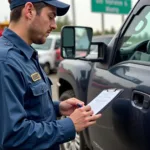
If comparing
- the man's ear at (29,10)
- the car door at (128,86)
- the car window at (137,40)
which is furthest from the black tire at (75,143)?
the man's ear at (29,10)

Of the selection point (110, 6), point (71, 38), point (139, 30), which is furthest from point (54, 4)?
point (110, 6)

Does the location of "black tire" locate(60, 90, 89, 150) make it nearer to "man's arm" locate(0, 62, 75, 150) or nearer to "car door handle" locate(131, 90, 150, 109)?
"car door handle" locate(131, 90, 150, 109)

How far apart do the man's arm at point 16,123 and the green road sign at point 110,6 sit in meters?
12.9

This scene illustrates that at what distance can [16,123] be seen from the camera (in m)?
1.62

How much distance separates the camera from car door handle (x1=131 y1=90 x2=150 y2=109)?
2.08m

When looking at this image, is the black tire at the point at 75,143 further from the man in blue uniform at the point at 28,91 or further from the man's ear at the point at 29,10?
the man's ear at the point at 29,10

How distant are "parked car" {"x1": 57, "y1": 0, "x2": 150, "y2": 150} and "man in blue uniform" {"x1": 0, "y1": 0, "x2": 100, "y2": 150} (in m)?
0.44

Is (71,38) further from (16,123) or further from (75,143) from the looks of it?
(16,123)

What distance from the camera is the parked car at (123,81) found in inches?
85.0

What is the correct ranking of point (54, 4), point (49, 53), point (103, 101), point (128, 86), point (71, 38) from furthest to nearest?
point (49, 53) → point (71, 38) → point (128, 86) → point (103, 101) → point (54, 4)

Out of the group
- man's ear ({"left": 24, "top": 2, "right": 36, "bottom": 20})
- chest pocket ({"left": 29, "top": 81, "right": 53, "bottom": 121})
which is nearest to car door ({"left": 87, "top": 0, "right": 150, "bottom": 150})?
chest pocket ({"left": 29, "top": 81, "right": 53, "bottom": 121})

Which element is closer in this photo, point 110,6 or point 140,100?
point 140,100

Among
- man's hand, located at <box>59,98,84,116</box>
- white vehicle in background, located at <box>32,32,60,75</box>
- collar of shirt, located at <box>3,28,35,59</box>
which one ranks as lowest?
white vehicle in background, located at <box>32,32,60,75</box>

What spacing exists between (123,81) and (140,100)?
26 cm
